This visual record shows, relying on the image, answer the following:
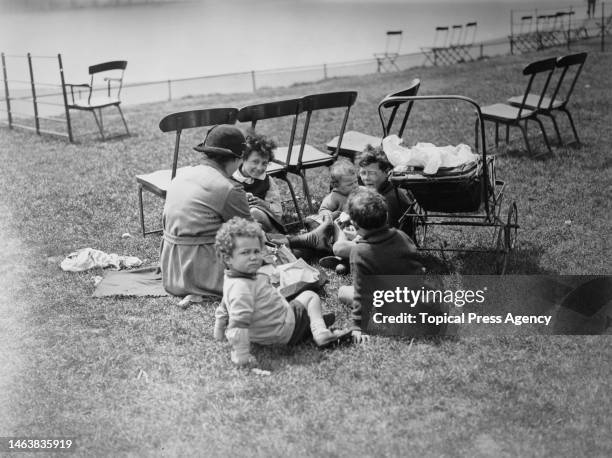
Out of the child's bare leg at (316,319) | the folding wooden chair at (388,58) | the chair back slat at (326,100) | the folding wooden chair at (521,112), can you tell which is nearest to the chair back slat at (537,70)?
the folding wooden chair at (521,112)

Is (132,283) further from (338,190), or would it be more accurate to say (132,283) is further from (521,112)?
(521,112)

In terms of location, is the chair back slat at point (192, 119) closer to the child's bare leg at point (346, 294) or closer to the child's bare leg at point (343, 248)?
the child's bare leg at point (343, 248)

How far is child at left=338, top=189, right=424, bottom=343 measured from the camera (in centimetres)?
440

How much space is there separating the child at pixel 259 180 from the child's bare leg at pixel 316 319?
135 centimetres

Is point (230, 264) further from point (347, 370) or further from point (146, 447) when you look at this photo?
point (146, 447)

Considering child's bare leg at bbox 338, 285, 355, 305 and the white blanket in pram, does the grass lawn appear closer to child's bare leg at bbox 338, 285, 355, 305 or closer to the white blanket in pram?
child's bare leg at bbox 338, 285, 355, 305

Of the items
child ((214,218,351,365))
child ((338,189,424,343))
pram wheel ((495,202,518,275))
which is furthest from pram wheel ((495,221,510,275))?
child ((214,218,351,365))

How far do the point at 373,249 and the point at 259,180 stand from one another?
1.91 m

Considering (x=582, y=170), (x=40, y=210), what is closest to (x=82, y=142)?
(x=40, y=210)

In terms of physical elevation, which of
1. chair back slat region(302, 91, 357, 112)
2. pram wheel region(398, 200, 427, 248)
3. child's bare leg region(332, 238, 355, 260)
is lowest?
child's bare leg region(332, 238, 355, 260)

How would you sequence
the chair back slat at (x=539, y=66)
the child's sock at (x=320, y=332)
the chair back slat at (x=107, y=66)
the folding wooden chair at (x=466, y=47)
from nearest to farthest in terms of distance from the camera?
the child's sock at (x=320, y=332) < the chair back slat at (x=539, y=66) < the chair back slat at (x=107, y=66) < the folding wooden chair at (x=466, y=47)

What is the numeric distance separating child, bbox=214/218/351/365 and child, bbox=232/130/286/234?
144cm

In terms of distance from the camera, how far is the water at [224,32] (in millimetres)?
23578

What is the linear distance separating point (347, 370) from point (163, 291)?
181cm
